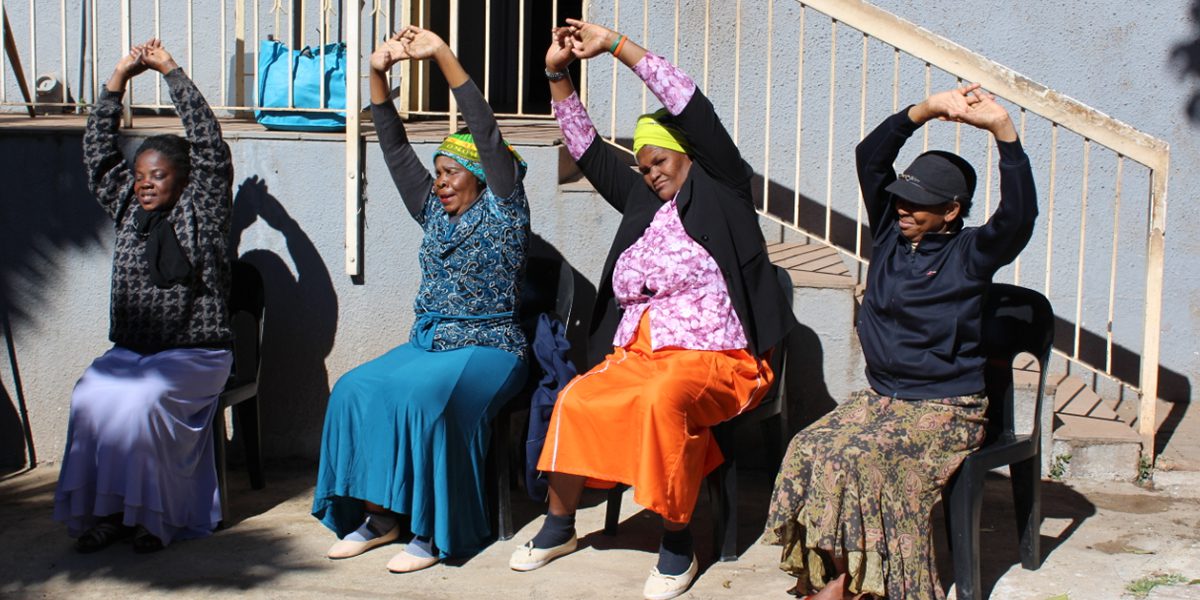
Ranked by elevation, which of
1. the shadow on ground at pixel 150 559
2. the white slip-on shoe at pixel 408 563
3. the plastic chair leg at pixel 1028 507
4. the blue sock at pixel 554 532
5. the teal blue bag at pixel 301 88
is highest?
the teal blue bag at pixel 301 88

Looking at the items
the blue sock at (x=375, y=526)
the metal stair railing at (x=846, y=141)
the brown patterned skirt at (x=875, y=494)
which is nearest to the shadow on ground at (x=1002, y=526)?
the brown patterned skirt at (x=875, y=494)

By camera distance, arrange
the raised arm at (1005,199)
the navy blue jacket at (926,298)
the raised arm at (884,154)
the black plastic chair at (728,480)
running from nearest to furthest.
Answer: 1. the raised arm at (1005,199)
2. the navy blue jacket at (926,298)
3. the raised arm at (884,154)
4. the black plastic chair at (728,480)

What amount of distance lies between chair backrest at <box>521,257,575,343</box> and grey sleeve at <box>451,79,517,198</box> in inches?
18.8

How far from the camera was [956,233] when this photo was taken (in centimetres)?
405

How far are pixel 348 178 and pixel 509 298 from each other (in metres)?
0.97

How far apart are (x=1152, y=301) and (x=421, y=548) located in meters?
2.98

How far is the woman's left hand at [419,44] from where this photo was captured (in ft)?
15.2

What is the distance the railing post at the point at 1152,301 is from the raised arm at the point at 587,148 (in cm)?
201

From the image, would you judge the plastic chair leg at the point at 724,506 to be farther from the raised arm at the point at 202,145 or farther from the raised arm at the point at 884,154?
the raised arm at the point at 202,145

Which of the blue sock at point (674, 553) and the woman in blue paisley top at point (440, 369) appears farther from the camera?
the woman in blue paisley top at point (440, 369)

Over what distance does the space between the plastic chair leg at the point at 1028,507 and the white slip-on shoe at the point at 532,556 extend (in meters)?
1.54

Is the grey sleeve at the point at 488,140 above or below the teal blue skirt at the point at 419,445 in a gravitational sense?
above

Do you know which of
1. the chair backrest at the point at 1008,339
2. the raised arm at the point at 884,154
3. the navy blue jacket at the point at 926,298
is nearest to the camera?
the navy blue jacket at the point at 926,298

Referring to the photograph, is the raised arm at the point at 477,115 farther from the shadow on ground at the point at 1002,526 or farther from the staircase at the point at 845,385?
the shadow on ground at the point at 1002,526
